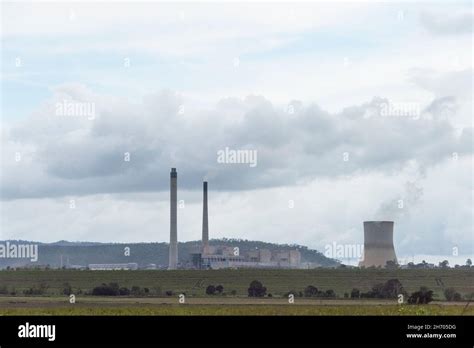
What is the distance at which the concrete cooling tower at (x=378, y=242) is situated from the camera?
190750 millimetres

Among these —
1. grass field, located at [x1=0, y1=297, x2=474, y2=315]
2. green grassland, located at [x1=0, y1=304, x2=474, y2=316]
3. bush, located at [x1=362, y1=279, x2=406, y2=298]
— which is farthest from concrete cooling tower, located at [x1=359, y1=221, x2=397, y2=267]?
green grassland, located at [x1=0, y1=304, x2=474, y2=316]

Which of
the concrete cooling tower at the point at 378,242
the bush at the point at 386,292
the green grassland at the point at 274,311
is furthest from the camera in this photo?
the concrete cooling tower at the point at 378,242

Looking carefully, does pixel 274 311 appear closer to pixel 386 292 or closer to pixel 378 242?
pixel 386 292

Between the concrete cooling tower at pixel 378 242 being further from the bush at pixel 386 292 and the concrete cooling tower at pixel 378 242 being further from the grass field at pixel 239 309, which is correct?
the grass field at pixel 239 309

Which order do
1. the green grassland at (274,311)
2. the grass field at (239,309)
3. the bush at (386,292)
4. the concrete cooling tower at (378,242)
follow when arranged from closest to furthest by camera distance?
the green grassland at (274,311) < the grass field at (239,309) < the bush at (386,292) < the concrete cooling tower at (378,242)

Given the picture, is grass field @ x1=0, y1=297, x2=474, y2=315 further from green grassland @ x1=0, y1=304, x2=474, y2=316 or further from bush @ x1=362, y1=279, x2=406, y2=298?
bush @ x1=362, y1=279, x2=406, y2=298

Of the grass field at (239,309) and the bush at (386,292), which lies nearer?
the grass field at (239,309)

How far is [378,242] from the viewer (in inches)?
7657

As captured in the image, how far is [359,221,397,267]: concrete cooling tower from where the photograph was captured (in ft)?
626

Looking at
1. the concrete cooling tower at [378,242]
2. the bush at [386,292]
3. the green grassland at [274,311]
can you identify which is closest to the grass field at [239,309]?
the green grassland at [274,311]

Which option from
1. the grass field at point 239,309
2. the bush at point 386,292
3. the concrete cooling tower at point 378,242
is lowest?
the grass field at point 239,309
